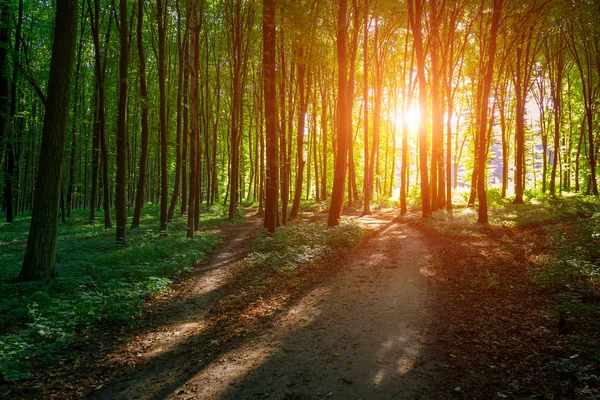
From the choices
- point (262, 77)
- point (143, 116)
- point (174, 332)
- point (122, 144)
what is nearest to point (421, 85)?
point (262, 77)

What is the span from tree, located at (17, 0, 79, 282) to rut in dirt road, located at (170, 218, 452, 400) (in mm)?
5741

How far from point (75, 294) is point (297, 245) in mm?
6719

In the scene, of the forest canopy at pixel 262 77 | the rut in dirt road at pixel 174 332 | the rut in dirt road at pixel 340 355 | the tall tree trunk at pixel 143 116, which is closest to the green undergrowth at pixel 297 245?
the rut in dirt road at pixel 174 332

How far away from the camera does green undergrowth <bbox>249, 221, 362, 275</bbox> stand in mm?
10109

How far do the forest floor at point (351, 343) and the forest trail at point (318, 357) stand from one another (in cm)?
2

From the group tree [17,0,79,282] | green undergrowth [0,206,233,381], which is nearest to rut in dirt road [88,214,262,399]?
green undergrowth [0,206,233,381]

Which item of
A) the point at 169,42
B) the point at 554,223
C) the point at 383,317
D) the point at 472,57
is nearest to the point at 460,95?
the point at 472,57

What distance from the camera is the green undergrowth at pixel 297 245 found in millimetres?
10109

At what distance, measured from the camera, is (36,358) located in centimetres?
476

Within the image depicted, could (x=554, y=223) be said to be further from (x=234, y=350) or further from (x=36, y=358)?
(x=36, y=358)

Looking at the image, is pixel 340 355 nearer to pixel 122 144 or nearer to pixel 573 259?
pixel 573 259

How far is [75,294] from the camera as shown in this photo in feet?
22.6

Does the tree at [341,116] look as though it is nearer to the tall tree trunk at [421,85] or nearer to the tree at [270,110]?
the tree at [270,110]

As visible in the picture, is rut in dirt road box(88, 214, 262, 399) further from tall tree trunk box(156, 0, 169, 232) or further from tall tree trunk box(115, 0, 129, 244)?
tall tree trunk box(156, 0, 169, 232)
